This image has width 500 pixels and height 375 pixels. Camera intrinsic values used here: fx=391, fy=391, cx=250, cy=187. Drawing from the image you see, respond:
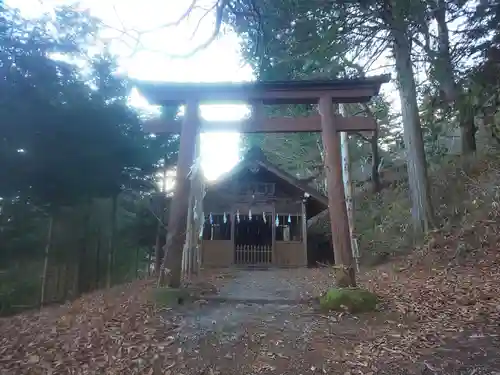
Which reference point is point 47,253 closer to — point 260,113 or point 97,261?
point 97,261

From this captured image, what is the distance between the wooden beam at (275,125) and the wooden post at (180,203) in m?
0.24

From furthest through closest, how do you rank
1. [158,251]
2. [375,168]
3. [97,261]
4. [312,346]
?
[375,168], [97,261], [158,251], [312,346]

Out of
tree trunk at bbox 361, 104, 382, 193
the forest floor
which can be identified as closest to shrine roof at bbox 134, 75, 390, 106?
the forest floor

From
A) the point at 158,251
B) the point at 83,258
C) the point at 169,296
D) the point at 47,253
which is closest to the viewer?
the point at 169,296

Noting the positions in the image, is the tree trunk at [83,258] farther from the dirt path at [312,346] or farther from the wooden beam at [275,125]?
the dirt path at [312,346]

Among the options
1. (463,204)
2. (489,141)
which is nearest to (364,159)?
(489,141)

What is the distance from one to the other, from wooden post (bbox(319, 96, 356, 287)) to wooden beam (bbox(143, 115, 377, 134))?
18cm

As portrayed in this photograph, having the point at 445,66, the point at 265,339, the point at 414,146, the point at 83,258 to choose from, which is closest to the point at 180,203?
the point at 265,339

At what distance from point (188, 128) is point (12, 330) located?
4.47m

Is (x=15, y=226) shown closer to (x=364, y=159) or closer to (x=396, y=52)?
(x=396, y=52)

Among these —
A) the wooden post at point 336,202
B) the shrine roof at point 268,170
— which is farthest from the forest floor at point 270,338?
the shrine roof at point 268,170

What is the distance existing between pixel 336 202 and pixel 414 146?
676 cm

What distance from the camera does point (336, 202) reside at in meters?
6.82

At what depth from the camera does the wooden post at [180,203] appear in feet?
22.4
